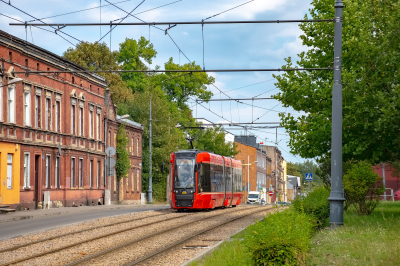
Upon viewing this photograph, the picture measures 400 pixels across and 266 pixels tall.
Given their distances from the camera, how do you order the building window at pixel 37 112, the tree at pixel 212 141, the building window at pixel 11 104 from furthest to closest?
the tree at pixel 212 141 < the building window at pixel 37 112 < the building window at pixel 11 104

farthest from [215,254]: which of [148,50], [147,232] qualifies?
[148,50]

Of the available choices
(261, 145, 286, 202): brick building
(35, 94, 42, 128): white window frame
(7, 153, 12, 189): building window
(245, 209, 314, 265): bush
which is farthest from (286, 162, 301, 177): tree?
(245, 209, 314, 265): bush

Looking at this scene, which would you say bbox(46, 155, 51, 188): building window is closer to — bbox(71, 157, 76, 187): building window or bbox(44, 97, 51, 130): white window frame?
bbox(44, 97, 51, 130): white window frame

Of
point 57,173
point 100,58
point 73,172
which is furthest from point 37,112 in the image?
point 100,58

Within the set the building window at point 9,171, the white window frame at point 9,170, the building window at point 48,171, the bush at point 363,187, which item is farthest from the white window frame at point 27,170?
the bush at point 363,187

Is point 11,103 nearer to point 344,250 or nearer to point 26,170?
point 26,170

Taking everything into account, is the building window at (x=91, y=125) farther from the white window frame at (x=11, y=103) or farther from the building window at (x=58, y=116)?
the white window frame at (x=11, y=103)

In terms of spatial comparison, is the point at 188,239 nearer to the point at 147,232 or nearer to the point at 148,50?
the point at 147,232

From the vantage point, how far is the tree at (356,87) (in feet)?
61.4

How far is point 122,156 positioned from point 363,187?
1401 inches

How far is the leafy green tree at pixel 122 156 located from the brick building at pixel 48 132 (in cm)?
363

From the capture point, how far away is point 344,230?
1472 centimetres

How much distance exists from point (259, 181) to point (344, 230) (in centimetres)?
9714

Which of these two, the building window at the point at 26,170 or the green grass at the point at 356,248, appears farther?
the building window at the point at 26,170
